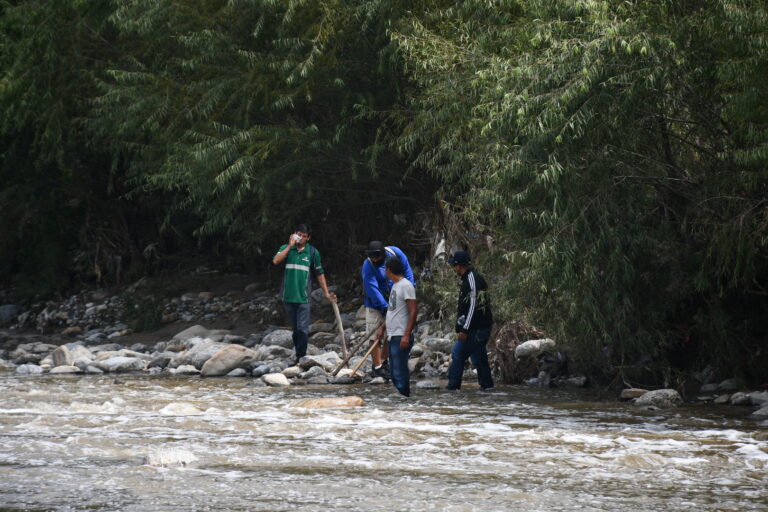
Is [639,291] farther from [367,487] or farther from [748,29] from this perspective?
[367,487]

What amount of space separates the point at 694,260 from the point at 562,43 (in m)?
2.65

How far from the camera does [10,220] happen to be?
971 inches

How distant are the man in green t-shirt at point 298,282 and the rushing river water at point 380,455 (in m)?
3.06

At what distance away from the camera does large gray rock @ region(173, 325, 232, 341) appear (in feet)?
61.1

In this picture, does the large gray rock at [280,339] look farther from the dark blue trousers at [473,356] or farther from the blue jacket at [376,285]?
the dark blue trousers at [473,356]

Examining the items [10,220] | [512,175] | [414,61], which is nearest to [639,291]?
[512,175]

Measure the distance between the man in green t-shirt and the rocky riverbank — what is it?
0.45 meters

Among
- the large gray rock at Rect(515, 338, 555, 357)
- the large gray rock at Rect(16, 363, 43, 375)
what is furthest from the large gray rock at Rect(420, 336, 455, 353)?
the large gray rock at Rect(16, 363, 43, 375)

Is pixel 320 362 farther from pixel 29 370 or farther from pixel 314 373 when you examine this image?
pixel 29 370

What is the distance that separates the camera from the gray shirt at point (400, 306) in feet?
36.1

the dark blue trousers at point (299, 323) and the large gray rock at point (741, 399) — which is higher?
the dark blue trousers at point (299, 323)

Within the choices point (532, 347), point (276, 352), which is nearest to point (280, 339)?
point (276, 352)

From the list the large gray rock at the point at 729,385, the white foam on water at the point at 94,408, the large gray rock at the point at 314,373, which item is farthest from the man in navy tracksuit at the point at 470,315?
the white foam on water at the point at 94,408

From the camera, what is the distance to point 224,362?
14484 mm
